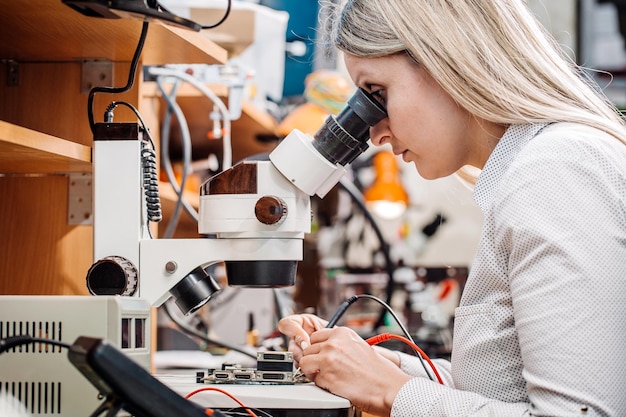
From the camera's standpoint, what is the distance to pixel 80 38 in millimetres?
1403

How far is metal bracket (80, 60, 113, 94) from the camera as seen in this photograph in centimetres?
156

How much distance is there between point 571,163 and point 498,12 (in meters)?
0.31

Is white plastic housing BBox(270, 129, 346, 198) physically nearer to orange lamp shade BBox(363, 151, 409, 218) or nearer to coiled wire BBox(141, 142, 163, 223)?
coiled wire BBox(141, 142, 163, 223)

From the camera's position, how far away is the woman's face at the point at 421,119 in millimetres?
1293

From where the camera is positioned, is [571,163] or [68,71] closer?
[571,163]

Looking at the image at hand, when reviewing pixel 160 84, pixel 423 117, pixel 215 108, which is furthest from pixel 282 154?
pixel 215 108

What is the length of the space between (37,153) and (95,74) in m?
0.43

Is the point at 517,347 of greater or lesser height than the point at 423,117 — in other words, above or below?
below

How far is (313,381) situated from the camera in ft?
4.07

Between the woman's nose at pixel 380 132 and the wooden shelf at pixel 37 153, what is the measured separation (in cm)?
45

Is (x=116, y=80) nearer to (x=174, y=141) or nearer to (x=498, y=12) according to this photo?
(x=498, y=12)

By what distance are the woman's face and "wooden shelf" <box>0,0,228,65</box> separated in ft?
0.98

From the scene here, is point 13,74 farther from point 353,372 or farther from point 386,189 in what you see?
point 386,189

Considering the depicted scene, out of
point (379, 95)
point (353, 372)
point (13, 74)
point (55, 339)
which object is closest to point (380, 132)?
point (379, 95)
